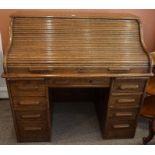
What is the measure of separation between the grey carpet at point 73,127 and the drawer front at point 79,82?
25.3 inches

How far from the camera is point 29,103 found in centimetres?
157

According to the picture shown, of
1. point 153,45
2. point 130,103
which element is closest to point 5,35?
point 130,103

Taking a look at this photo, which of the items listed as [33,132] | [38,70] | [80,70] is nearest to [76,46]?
[80,70]

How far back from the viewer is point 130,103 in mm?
1635

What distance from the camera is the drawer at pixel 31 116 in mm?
1627

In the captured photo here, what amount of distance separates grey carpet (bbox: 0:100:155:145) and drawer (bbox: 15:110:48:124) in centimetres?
29

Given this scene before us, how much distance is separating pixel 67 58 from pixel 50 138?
0.81 meters

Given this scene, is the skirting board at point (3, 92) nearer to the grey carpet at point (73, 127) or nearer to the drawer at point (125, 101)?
the grey carpet at point (73, 127)

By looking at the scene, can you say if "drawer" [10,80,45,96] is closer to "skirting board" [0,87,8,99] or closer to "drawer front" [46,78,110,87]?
"drawer front" [46,78,110,87]

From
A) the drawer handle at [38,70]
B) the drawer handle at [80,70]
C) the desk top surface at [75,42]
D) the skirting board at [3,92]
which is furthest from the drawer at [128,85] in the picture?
the skirting board at [3,92]

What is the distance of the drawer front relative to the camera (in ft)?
4.84

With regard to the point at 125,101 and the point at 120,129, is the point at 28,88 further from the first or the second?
the point at 120,129

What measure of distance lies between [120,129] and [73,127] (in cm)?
49

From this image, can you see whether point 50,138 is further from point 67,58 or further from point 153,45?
point 153,45
